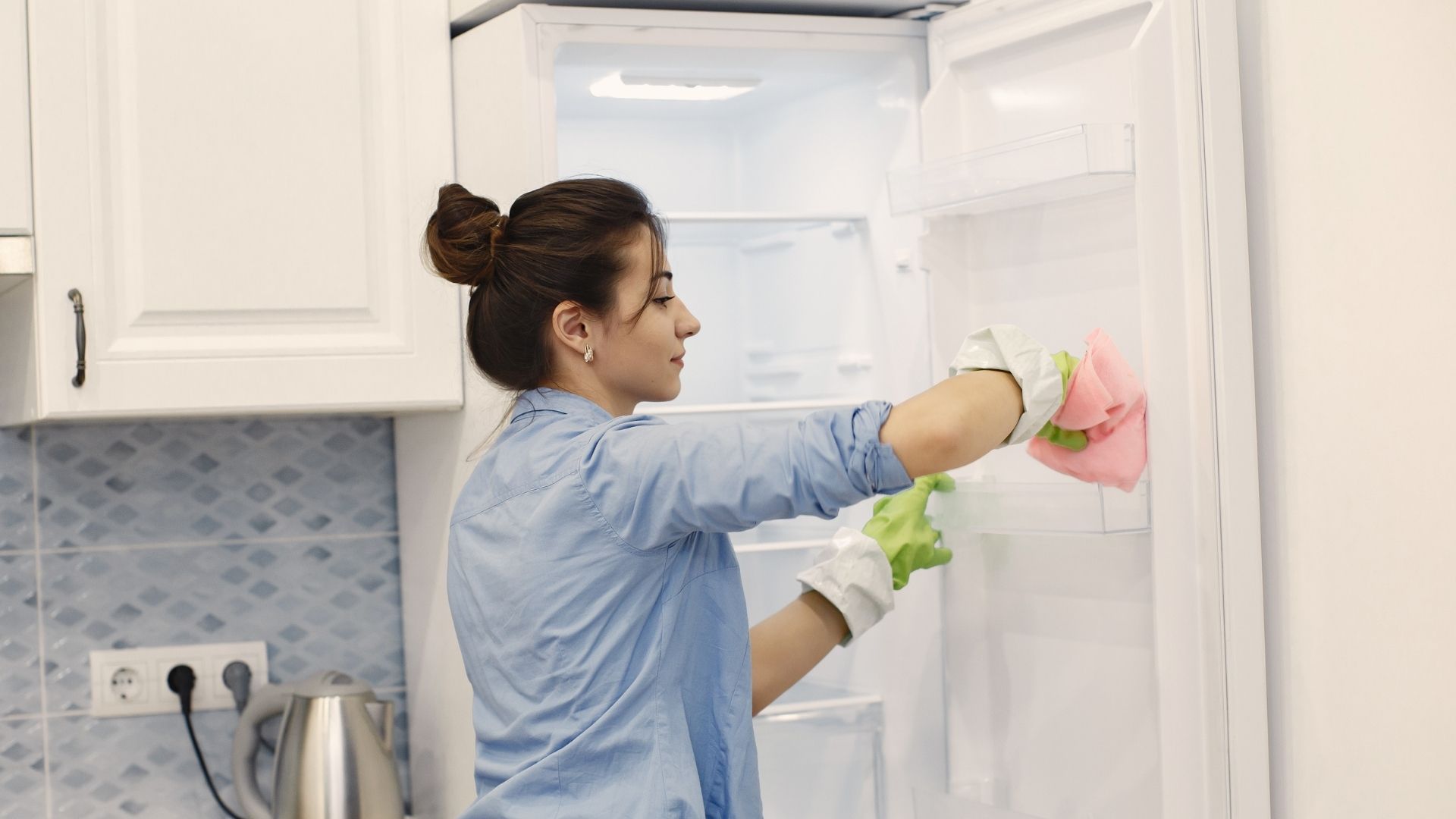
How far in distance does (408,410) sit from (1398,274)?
1.04m

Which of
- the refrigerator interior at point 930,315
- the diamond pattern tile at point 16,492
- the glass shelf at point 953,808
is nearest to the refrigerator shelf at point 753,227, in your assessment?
the refrigerator interior at point 930,315

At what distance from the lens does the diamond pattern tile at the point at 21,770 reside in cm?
178

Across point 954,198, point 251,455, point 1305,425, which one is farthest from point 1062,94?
point 251,455

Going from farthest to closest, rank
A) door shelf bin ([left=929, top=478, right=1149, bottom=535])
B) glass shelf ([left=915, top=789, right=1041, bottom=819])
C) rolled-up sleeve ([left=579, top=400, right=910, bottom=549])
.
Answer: glass shelf ([left=915, top=789, right=1041, bottom=819]) → door shelf bin ([left=929, top=478, right=1149, bottom=535]) → rolled-up sleeve ([left=579, top=400, right=910, bottom=549])

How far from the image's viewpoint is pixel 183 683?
1.82 m

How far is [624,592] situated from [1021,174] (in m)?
0.56

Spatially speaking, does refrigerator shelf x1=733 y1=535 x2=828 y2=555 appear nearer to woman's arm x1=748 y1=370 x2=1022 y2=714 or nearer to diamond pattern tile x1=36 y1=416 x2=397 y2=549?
woman's arm x1=748 y1=370 x2=1022 y2=714

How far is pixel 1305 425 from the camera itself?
4.16 ft

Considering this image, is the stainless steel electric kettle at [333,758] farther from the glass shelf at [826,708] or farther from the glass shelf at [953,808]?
the glass shelf at [953,808]

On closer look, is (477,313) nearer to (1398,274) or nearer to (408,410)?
(408,410)

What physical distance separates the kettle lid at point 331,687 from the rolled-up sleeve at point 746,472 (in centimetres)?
74

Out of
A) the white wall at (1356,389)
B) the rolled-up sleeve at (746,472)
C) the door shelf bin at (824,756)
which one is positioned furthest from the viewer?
the door shelf bin at (824,756)

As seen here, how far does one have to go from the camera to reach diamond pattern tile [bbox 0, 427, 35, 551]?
179 cm

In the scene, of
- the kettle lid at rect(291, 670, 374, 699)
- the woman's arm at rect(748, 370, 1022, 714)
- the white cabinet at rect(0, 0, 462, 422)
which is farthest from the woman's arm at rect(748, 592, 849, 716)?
the kettle lid at rect(291, 670, 374, 699)
